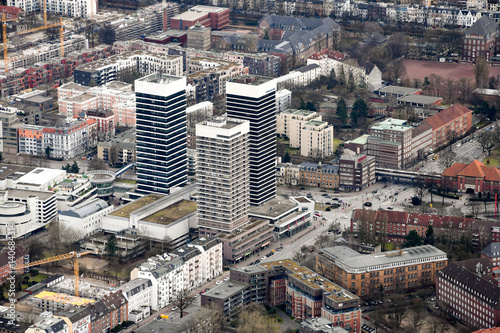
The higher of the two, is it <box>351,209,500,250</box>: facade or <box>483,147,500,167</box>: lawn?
<box>483,147,500,167</box>: lawn

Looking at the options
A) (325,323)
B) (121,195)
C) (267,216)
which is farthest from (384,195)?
(325,323)

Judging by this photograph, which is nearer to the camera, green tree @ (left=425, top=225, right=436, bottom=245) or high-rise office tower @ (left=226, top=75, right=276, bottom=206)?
green tree @ (left=425, top=225, right=436, bottom=245)

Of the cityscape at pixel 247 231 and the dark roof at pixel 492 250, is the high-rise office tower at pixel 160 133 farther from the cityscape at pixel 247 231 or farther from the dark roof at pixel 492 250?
the dark roof at pixel 492 250

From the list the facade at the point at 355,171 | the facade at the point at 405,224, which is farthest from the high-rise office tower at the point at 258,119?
the facade at the point at 355,171

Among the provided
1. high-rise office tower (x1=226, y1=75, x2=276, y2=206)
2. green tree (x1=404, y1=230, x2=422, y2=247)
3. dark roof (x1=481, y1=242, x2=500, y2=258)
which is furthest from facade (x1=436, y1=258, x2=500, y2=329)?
high-rise office tower (x1=226, y1=75, x2=276, y2=206)

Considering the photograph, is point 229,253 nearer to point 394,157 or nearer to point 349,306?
point 349,306

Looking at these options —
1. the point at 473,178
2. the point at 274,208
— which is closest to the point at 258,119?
the point at 274,208

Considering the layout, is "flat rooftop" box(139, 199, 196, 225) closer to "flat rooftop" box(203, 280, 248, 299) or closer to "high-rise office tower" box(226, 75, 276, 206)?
"high-rise office tower" box(226, 75, 276, 206)
